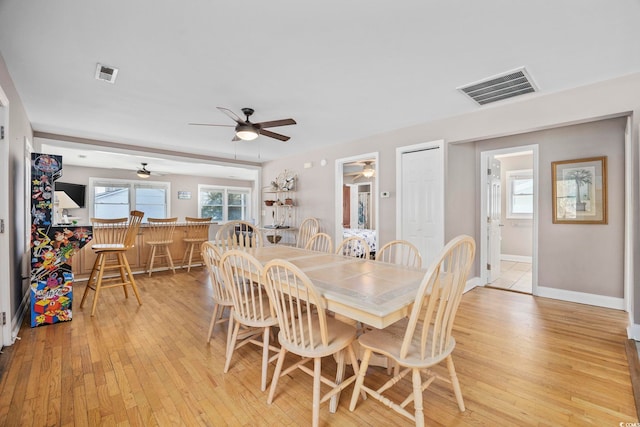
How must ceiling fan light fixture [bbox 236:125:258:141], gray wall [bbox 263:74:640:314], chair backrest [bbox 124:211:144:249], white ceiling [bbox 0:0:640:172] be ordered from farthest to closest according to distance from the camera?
chair backrest [bbox 124:211:144:249] < ceiling fan light fixture [bbox 236:125:258:141] < gray wall [bbox 263:74:640:314] < white ceiling [bbox 0:0:640:172]

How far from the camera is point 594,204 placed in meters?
3.50

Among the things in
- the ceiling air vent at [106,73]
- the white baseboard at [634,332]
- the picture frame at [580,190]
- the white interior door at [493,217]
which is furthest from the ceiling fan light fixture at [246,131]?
the white baseboard at [634,332]

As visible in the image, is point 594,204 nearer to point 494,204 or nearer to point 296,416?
point 494,204

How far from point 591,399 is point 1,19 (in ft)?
14.4

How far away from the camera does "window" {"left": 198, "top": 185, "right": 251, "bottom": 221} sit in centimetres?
985

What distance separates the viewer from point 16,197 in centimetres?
279

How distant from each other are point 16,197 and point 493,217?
593cm

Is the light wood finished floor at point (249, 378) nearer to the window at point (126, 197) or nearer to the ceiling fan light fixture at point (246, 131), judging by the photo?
the ceiling fan light fixture at point (246, 131)

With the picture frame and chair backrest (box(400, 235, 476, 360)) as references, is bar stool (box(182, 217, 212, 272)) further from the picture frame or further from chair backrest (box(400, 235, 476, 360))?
→ the picture frame

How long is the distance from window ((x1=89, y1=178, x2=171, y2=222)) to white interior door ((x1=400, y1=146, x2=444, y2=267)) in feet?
24.9

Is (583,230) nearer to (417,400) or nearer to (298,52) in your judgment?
(417,400)

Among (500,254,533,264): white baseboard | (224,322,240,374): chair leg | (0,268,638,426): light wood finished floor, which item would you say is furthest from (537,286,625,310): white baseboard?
(224,322,240,374): chair leg

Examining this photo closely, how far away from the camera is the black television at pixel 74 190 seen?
6.86 meters

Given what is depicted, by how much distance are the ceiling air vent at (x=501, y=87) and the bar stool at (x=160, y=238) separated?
4984 mm
